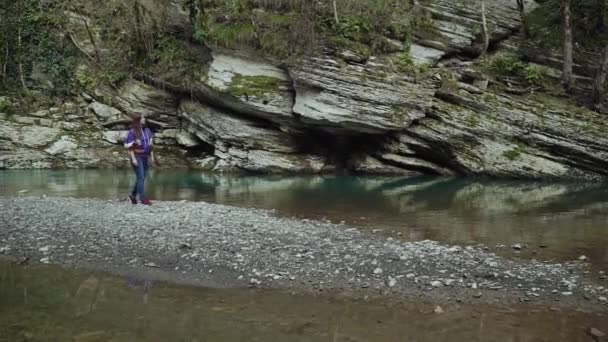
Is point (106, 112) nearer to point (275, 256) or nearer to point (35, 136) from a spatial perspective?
point (35, 136)

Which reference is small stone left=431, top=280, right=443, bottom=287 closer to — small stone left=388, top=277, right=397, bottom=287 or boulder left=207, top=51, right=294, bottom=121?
small stone left=388, top=277, right=397, bottom=287

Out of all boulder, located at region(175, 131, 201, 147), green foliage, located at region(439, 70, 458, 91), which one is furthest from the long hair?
green foliage, located at region(439, 70, 458, 91)

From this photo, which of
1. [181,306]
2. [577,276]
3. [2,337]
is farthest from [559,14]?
[2,337]

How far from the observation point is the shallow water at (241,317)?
600cm

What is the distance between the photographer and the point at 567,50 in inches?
1024

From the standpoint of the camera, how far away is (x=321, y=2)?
1108 inches

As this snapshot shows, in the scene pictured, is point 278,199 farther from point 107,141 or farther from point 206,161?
point 107,141

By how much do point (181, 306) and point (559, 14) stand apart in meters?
28.5

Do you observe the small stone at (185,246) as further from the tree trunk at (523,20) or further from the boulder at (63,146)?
the tree trunk at (523,20)

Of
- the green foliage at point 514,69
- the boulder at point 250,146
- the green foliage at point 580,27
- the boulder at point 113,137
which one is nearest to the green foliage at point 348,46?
the boulder at point 250,146

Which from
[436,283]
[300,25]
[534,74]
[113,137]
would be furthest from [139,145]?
[534,74]

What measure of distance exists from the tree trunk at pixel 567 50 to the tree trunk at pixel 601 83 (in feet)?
3.78

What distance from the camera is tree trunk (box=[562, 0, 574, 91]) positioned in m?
25.8

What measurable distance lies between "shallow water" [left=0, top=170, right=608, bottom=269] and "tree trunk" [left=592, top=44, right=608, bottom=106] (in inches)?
183
